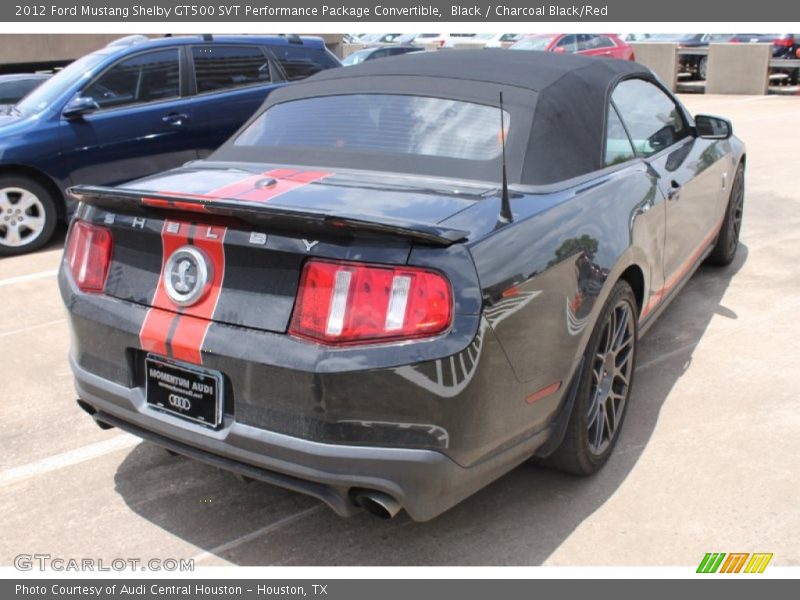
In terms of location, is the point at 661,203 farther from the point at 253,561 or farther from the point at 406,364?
the point at 253,561

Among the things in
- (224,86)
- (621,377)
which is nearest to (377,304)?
(621,377)

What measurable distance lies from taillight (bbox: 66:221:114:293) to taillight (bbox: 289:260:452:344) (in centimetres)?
93

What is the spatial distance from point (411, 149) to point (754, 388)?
6.75 ft

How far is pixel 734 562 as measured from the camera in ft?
9.33

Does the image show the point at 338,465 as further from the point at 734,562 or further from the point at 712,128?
the point at 712,128

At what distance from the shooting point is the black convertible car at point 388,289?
97.6 inches

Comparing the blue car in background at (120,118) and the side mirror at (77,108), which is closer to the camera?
the blue car in background at (120,118)

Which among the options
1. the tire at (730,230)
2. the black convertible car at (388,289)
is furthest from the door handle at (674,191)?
the tire at (730,230)

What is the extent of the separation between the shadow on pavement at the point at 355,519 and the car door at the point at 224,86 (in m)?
4.67

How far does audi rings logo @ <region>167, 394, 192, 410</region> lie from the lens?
2740 mm

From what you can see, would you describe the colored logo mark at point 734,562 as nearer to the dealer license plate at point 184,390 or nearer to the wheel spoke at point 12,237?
the dealer license plate at point 184,390

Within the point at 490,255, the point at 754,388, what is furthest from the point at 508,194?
the point at 754,388

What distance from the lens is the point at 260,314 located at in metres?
2.60

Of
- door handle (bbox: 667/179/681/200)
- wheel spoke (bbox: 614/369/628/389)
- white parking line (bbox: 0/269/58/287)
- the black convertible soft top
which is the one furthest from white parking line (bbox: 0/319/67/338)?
door handle (bbox: 667/179/681/200)
